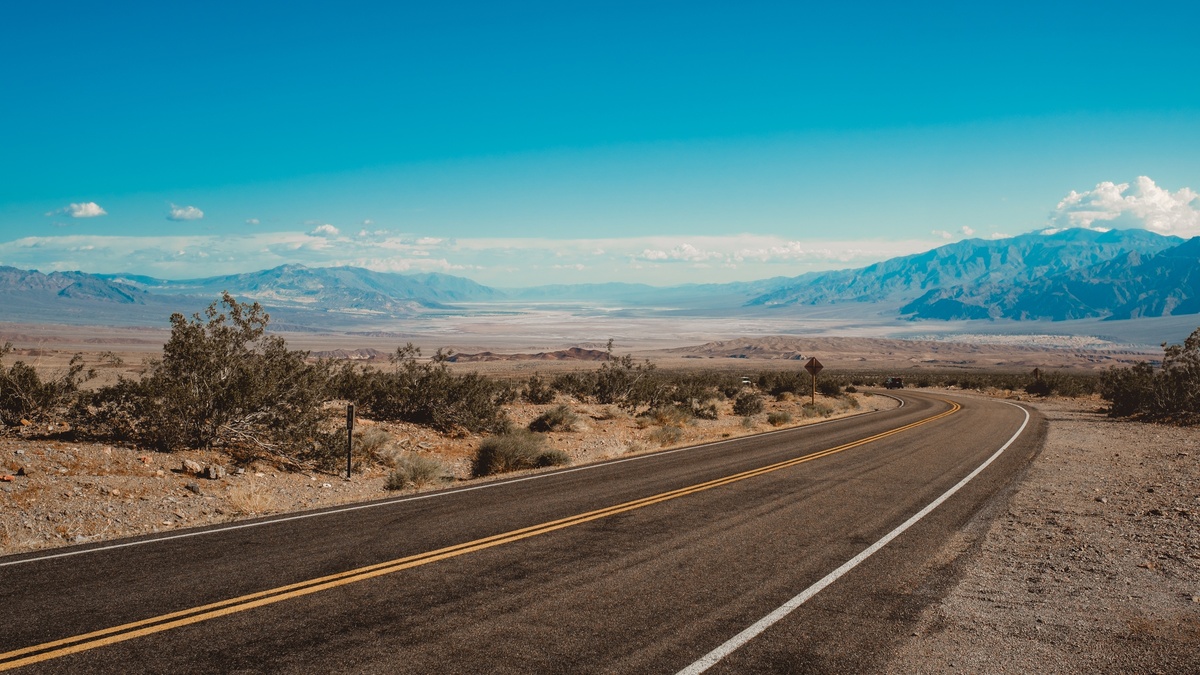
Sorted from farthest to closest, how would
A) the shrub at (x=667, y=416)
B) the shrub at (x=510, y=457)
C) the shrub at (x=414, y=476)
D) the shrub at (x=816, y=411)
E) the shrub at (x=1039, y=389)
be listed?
1. the shrub at (x=1039, y=389)
2. the shrub at (x=816, y=411)
3. the shrub at (x=667, y=416)
4. the shrub at (x=510, y=457)
5. the shrub at (x=414, y=476)

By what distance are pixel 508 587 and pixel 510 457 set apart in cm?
951

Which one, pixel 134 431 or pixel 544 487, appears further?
pixel 134 431

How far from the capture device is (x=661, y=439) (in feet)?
67.6

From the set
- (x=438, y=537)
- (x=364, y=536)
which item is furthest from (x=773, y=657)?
(x=364, y=536)

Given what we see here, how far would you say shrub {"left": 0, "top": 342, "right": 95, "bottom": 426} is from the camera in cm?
1332

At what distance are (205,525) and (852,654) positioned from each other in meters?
8.20

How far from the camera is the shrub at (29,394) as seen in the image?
13.3 meters

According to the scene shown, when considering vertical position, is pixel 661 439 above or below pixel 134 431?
below

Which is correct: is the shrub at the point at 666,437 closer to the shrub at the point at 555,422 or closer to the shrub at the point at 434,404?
the shrub at the point at 555,422

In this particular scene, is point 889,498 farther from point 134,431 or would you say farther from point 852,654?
point 134,431

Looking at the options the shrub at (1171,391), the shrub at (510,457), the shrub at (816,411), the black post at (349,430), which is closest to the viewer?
the black post at (349,430)

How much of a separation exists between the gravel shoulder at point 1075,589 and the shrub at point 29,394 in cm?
1548

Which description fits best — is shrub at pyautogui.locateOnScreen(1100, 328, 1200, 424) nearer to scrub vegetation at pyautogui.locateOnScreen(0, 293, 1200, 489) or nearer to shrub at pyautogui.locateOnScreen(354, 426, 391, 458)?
scrub vegetation at pyautogui.locateOnScreen(0, 293, 1200, 489)

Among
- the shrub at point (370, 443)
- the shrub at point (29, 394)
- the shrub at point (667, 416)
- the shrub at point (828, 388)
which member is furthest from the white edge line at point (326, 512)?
the shrub at point (828, 388)
